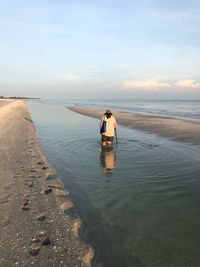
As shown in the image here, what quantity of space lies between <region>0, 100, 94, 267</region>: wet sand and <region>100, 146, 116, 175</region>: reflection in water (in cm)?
192

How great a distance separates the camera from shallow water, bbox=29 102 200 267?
528 cm

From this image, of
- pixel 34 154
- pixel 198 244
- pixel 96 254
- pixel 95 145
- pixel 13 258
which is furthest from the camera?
pixel 95 145

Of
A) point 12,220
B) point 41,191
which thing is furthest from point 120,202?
point 12,220

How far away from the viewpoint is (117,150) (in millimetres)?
14430

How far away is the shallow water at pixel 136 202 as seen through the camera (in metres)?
5.28

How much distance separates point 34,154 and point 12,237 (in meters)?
7.63

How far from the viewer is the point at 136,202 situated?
7.49m

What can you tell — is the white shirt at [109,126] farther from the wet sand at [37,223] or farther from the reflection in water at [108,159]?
the wet sand at [37,223]

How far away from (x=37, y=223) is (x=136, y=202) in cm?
261

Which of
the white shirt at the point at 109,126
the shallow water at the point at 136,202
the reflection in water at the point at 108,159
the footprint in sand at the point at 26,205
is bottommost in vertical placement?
the reflection in water at the point at 108,159

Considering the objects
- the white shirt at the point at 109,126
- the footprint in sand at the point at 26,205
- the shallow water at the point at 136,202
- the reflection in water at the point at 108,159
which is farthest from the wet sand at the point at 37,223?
the white shirt at the point at 109,126

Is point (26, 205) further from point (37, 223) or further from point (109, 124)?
point (109, 124)

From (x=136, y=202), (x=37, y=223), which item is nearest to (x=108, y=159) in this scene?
(x=136, y=202)

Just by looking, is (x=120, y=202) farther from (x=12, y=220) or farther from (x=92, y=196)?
(x=12, y=220)
